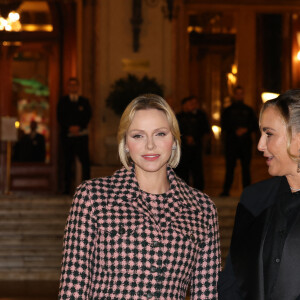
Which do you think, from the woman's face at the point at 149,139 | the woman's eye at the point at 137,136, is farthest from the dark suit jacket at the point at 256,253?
the woman's eye at the point at 137,136

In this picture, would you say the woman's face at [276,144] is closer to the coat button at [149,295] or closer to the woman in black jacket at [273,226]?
the woman in black jacket at [273,226]

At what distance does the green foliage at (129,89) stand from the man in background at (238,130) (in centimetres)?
192

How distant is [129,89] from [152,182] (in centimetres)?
898

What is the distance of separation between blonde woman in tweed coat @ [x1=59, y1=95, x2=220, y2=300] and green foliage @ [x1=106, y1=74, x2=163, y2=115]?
8.85 meters

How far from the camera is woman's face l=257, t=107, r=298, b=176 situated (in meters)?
2.98

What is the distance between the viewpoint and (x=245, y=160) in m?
10.7

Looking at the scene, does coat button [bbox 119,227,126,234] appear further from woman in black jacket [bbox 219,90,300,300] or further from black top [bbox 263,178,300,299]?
black top [bbox 263,178,300,299]

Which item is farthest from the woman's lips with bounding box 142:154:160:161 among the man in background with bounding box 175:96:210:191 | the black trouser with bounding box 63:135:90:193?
the black trouser with bounding box 63:135:90:193

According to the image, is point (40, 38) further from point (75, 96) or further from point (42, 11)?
point (75, 96)

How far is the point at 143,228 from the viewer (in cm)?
310

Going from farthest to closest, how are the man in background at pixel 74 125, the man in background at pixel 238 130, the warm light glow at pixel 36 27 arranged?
the warm light glow at pixel 36 27 → the man in background at pixel 74 125 → the man in background at pixel 238 130

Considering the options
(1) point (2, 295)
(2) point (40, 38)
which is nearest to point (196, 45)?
(2) point (40, 38)

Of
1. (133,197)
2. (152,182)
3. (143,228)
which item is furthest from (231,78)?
(143,228)

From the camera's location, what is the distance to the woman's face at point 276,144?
2.98m
